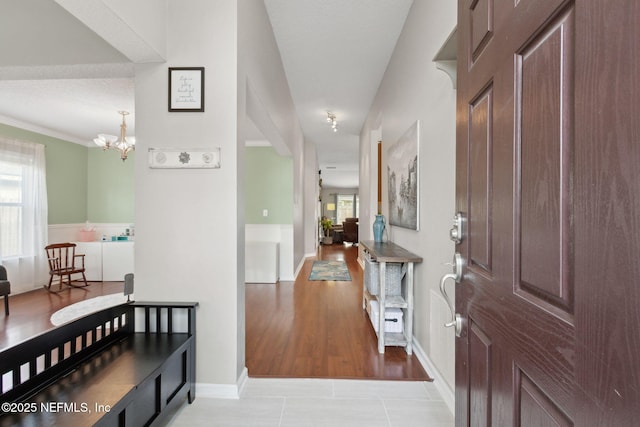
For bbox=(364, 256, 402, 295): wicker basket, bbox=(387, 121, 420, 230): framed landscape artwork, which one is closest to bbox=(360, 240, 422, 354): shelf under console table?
bbox=(364, 256, 402, 295): wicker basket

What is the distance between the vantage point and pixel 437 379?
2010 mm

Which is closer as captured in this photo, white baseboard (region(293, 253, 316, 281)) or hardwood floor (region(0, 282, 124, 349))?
hardwood floor (region(0, 282, 124, 349))

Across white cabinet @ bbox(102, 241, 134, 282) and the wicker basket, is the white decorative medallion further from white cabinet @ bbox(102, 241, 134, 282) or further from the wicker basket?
white cabinet @ bbox(102, 241, 134, 282)

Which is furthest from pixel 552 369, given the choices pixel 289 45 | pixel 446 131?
pixel 289 45

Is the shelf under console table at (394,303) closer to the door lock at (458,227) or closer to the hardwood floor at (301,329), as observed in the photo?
the hardwood floor at (301,329)

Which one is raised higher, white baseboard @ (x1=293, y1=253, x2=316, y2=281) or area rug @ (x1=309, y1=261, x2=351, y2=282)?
white baseboard @ (x1=293, y1=253, x2=316, y2=281)

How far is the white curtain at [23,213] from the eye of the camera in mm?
4570

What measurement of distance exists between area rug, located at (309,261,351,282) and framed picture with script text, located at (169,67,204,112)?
13.1ft

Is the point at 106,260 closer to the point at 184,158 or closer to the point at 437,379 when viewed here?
the point at 184,158

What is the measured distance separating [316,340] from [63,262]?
5234 millimetres

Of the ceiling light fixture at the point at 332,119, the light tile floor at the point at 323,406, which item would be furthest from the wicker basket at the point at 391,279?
the ceiling light fixture at the point at 332,119

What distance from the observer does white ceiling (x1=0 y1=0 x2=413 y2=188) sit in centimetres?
199

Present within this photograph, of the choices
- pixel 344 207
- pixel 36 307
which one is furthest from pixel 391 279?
pixel 344 207

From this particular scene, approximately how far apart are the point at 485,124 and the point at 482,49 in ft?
0.75
